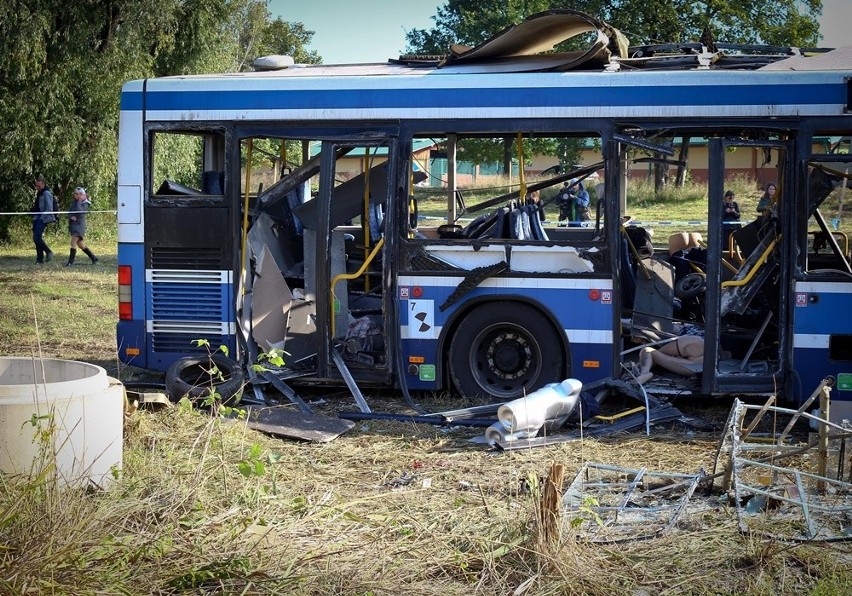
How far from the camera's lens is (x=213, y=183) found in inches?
387

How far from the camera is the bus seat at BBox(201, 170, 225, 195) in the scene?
977cm

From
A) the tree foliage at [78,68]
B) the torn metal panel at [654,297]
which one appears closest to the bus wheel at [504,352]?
the torn metal panel at [654,297]

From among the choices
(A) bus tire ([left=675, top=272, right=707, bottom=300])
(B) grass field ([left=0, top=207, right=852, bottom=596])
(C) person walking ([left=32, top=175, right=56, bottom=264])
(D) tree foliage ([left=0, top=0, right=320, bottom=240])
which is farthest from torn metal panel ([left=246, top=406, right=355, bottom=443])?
(D) tree foliage ([left=0, top=0, right=320, bottom=240])

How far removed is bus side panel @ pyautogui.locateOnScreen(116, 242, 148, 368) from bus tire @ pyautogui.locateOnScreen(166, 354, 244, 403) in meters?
0.40

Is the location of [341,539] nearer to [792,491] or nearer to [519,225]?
[792,491]

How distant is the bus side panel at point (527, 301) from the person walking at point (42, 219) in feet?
45.8

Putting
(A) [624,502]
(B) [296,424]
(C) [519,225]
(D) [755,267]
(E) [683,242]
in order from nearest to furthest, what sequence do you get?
(A) [624,502] → (B) [296,424] → (D) [755,267] → (C) [519,225] → (E) [683,242]

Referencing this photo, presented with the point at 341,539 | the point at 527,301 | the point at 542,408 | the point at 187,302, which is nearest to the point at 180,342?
the point at 187,302

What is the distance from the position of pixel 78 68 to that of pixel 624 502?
2177 centimetres

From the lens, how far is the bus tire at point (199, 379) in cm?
892

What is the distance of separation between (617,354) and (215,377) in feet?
11.3

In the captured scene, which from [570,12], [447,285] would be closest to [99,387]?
[447,285]

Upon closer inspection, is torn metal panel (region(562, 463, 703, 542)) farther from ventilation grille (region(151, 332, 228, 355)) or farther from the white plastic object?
ventilation grille (region(151, 332, 228, 355))

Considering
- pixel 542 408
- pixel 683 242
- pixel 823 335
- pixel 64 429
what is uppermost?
pixel 683 242
